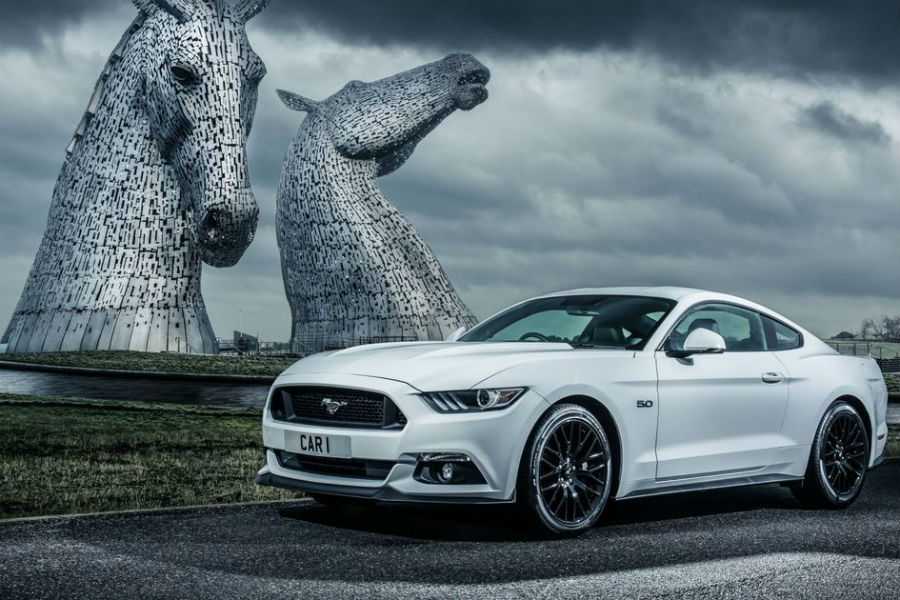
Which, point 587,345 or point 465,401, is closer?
point 465,401

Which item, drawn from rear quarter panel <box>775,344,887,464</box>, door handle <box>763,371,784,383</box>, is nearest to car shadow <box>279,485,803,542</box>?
rear quarter panel <box>775,344,887,464</box>

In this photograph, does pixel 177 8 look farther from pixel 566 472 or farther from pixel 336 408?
pixel 566 472

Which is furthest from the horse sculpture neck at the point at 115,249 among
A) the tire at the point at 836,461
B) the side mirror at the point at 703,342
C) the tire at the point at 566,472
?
the tire at the point at 566,472

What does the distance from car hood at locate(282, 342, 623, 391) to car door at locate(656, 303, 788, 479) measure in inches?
20.3

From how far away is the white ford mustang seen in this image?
538 centimetres

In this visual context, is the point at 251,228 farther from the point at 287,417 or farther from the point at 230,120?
the point at 287,417

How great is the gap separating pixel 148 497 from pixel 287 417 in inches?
73.4

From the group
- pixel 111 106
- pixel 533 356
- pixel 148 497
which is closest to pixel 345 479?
pixel 533 356

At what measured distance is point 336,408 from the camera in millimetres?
5660

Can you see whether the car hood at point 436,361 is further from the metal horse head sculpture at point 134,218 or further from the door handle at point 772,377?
the metal horse head sculpture at point 134,218

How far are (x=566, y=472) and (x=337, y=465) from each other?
124 centimetres

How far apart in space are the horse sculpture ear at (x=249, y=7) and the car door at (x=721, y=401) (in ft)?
55.2

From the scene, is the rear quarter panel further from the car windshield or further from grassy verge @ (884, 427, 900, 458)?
grassy verge @ (884, 427, 900, 458)

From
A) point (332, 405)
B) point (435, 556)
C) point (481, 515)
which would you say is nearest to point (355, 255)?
point (481, 515)
